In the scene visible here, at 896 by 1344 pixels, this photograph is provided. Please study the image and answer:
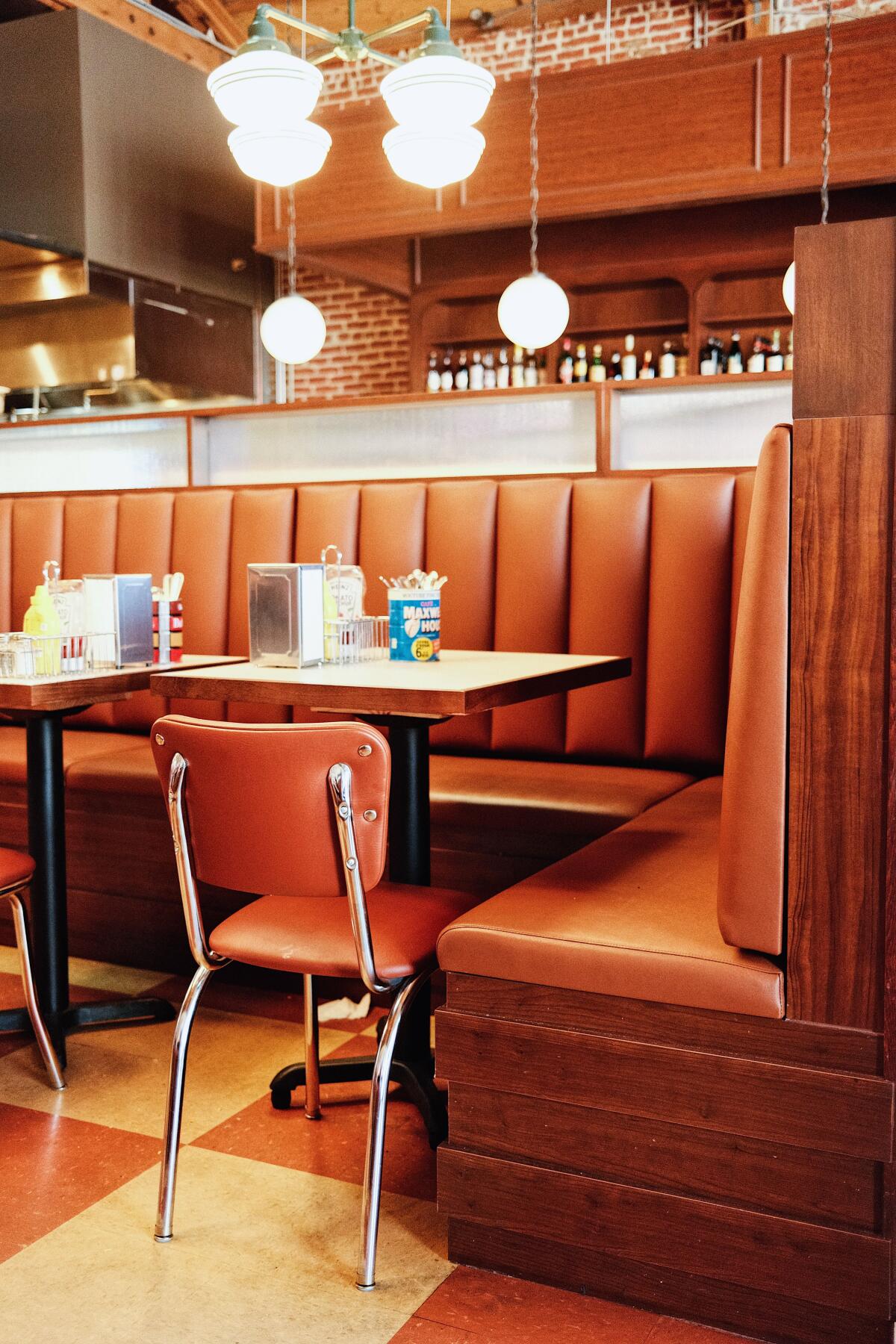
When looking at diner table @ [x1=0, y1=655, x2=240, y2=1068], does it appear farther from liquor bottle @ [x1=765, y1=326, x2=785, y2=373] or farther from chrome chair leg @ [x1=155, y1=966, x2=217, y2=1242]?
liquor bottle @ [x1=765, y1=326, x2=785, y2=373]

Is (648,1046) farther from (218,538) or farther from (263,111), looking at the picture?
(218,538)

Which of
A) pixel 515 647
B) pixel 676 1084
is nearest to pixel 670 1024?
pixel 676 1084

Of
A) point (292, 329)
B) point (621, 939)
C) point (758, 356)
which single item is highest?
point (758, 356)

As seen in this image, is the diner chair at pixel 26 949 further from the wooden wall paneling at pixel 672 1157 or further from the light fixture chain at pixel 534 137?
the light fixture chain at pixel 534 137

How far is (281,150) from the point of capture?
8.62ft

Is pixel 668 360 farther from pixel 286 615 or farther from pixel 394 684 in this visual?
pixel 394 684

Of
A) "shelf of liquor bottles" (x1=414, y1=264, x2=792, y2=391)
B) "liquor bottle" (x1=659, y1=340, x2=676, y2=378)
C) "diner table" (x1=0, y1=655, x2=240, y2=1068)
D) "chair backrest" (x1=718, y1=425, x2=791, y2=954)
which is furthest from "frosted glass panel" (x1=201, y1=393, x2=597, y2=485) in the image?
"liquor bottle" (x1=659, y1=340, x2=676, y2=378)

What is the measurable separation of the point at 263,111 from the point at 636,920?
6.18ft

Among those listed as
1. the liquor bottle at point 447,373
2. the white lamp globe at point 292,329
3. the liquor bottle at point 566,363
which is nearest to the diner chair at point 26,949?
the white lamp globe at point 292,329

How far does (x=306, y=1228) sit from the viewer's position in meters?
1.83

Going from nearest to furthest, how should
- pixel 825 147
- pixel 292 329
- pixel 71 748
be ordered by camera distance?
pixel 71 748
pixel 292 329
pixel 825 147

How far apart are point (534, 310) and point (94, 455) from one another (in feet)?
5.25

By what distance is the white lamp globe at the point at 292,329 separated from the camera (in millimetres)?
3885

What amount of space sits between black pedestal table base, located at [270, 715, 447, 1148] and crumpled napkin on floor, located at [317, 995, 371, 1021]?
A: 0.41 meters
